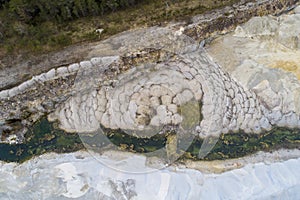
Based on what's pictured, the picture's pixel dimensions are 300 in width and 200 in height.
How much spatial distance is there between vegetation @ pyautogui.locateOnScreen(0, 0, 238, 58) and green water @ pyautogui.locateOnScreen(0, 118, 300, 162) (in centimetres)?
261

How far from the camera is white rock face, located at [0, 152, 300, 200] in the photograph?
8828 millimetres

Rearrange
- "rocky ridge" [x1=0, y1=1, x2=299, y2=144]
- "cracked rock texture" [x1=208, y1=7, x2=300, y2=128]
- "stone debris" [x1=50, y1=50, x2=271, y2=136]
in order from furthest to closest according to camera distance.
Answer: "cracked rock texture" [x1=208, y1=7, x2=300, y2=128]
"stone debris" [x1=50, y1=50, x2=271, y2=136]
"rocky ridge" [x1=0, y1=1, x2=299, y2=144]

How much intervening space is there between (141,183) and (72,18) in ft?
19.1

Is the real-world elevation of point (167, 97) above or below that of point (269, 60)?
below

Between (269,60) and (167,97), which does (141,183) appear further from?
(269,60)

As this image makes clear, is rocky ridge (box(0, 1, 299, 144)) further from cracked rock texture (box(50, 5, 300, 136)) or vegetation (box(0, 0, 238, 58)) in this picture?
vegetation (box(0, 0, 238, 58))

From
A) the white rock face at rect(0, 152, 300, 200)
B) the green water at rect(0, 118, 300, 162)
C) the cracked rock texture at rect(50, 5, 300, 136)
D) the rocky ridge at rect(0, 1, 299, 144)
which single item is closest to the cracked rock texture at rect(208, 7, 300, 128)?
the cracked rock texture at rect(50, 5, 300, 136)

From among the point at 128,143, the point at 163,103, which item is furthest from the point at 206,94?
the point at 128,143

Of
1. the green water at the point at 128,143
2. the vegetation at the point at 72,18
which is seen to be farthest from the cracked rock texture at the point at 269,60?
the vegetation at the point at 72,18

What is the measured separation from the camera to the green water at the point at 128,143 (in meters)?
9.61

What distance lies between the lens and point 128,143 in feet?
31.9

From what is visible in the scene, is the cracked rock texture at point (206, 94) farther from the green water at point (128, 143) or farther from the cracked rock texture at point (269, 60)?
the green water at point (128, 143)

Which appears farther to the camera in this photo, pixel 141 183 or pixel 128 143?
pixel 128 143

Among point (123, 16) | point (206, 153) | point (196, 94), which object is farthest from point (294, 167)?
point (123, 16)
